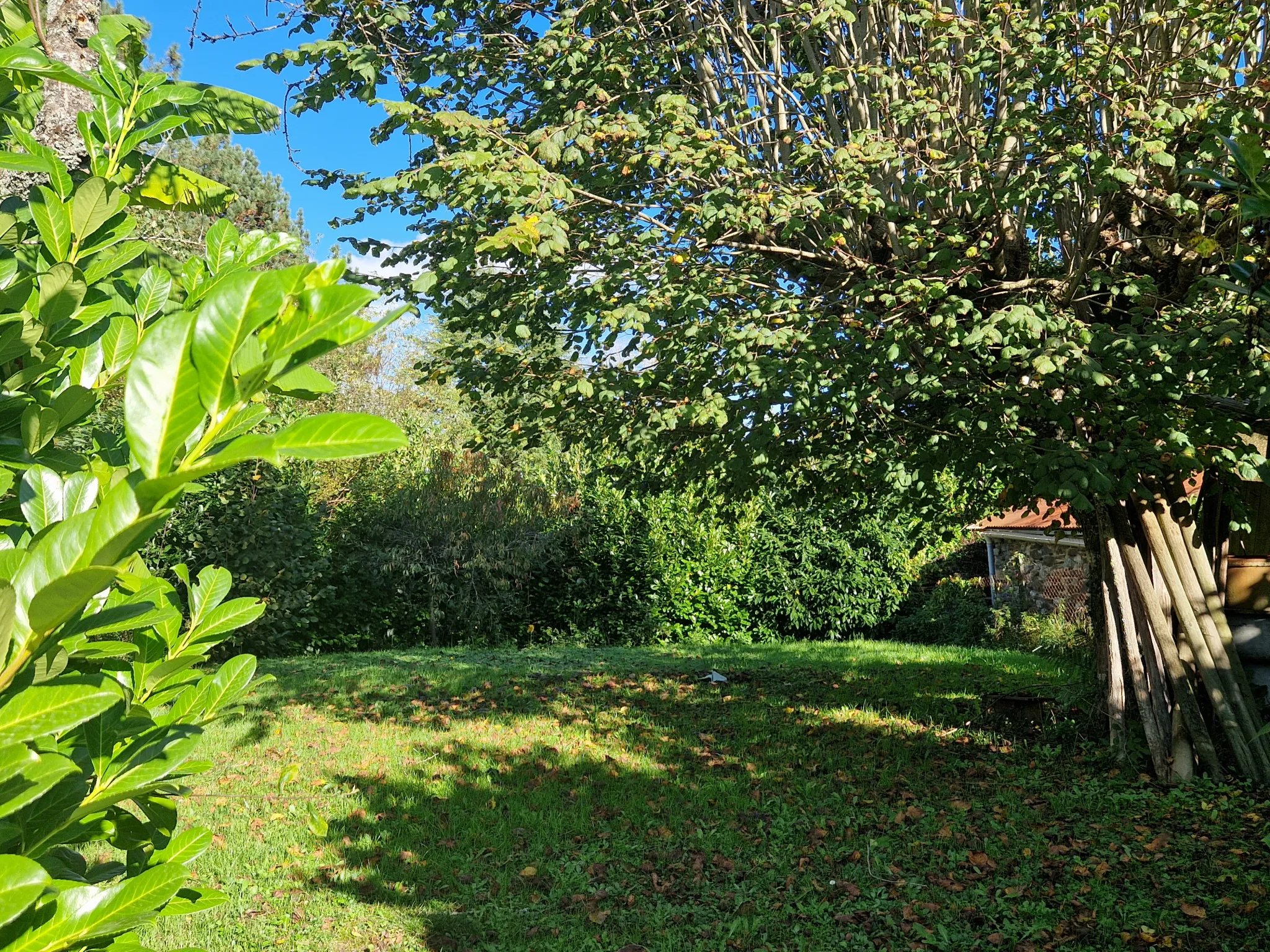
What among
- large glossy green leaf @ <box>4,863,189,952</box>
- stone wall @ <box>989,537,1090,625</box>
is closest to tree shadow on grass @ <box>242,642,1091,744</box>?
stone wall @ <box>989,537,1090,625</box>

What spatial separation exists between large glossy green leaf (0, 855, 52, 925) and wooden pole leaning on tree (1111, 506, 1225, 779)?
6.91 meters

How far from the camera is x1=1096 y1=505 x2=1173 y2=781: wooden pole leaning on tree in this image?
633 cm

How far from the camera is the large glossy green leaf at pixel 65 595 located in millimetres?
642

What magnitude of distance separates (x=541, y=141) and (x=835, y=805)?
4437 millimetres

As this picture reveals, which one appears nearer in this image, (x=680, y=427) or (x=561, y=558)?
(x=680, y=427)

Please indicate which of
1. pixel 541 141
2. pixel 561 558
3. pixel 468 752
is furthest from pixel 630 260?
pixel 561 558

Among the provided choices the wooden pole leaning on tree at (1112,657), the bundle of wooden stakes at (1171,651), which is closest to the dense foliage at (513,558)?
the wooden pole leaning on tree at (1112,657)

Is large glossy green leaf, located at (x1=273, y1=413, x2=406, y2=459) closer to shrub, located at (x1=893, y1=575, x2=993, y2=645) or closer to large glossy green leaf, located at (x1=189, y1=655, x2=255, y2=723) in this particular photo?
large glossy green leaf, located at (x1=189, y1=655, x2=255, y2=723)

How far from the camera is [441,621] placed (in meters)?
13.9

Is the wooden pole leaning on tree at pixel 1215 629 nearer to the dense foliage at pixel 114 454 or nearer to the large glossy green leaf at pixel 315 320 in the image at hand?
the dense foliage at pixel 114 454

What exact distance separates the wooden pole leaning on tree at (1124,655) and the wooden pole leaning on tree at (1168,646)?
0.08 m

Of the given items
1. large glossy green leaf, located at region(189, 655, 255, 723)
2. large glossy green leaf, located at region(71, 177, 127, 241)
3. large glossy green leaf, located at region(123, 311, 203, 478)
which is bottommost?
large glossy green leaf, located at region(189, 655, 255, 723)

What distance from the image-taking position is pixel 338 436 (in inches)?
26.0

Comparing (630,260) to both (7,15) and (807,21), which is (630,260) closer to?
(807,21)
